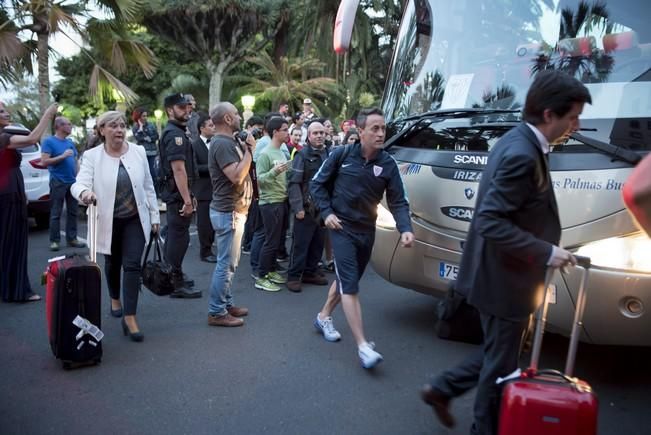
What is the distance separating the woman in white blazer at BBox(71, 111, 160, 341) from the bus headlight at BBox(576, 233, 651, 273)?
3.16 metres

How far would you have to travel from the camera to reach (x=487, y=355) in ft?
8.71

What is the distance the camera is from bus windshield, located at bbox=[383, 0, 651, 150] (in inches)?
136

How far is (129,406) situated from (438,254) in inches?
88.3

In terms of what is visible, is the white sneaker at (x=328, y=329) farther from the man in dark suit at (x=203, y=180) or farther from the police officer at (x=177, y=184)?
the man in dark suit at (x=203, y=180)

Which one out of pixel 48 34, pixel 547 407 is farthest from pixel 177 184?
pixel 48 34

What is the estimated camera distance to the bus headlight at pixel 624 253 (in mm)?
3078

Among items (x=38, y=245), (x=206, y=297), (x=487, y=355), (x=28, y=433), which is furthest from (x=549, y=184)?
(x=38, y=245)

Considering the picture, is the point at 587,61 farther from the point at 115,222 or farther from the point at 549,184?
the point at 115,222

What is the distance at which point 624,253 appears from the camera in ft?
10.3

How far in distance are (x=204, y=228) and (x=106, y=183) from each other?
278cm

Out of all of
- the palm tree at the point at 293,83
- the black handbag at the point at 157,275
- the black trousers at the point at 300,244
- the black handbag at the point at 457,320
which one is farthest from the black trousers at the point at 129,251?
the palm tree at the point at 293,83

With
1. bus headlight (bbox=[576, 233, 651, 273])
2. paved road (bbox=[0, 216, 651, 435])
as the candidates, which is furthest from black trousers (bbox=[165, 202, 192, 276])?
bus headlight (bbox=[576, 233, 651, 273])

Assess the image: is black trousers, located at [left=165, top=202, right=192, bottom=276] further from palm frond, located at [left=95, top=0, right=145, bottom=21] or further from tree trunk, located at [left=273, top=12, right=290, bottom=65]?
tree trunk, located at [left=273, top=12, right=290, bottom=65]

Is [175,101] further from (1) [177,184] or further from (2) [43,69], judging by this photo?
(2) [43,69]
